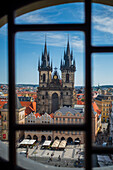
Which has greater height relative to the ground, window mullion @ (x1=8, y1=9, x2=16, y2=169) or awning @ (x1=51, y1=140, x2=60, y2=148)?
window mullion @ (x1=8, y1=9, x2=16, y2=169)

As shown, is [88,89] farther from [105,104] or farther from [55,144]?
[105,104]

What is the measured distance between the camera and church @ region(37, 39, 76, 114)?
86.9ft

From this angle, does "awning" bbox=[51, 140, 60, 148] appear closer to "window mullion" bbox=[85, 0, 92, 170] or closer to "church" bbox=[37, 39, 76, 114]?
"church" bbox=[37, 39, 76, 114]

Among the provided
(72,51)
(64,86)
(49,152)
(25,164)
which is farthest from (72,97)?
(25,164)

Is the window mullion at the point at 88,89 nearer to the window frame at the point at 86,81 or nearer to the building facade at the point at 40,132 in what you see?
the window frame at the point at 86,81

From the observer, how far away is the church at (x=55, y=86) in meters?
26.5

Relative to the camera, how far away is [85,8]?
0.82 metres

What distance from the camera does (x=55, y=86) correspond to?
26.9 meters

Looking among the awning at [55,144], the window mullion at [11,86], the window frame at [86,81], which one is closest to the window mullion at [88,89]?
the window frame at [86,81]

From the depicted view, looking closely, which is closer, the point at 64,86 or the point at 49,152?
Answer: the point at 49,152

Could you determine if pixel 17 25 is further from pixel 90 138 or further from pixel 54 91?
pixel 54 91

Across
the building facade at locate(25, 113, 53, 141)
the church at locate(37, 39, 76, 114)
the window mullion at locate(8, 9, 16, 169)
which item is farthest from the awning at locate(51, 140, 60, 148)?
the window mullion at locate(8, 9, 16, 169)

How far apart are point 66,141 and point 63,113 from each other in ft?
9.01

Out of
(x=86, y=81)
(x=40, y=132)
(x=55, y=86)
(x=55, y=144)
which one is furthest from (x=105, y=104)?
(x=86, y=81)
